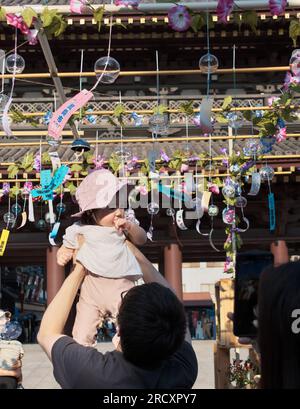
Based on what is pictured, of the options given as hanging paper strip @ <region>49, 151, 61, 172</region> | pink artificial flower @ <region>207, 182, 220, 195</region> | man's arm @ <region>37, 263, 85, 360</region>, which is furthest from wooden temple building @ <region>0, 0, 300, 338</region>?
man's arm @ <region>37, 263, 85, 360</region>

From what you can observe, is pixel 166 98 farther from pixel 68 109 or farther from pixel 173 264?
pixel 68 109

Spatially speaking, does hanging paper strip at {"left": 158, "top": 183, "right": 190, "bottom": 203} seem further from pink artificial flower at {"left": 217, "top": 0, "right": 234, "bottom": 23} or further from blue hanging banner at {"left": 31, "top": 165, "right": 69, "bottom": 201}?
pink artificial flower at {"left": 217, "top": 0, "right": 234, "bottom": 23}

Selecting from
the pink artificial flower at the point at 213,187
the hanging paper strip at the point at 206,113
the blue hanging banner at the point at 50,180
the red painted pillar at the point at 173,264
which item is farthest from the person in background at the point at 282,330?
the red painted pillar at the point at 173,264

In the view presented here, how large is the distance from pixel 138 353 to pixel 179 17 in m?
2.54

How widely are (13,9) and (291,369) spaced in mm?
3258

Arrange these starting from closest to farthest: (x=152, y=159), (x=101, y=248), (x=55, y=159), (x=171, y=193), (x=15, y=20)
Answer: (x=101, y=248), (x=15, y=20), (x=55, y=159), (x=152, y=159), (x=171, y=193)

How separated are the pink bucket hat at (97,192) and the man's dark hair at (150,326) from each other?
119 centimetres

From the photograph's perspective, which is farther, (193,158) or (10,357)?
(193,158)

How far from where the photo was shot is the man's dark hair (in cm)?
170

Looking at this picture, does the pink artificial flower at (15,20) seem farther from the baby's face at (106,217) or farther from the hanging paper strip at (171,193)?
the hanging paper strip at (171,193)


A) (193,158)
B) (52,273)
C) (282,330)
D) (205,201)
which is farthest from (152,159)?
(282,330)

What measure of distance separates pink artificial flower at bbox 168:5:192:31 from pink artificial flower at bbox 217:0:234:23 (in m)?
0.24

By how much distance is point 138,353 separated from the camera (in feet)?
5.63

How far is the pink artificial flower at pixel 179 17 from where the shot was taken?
11.6 feet
